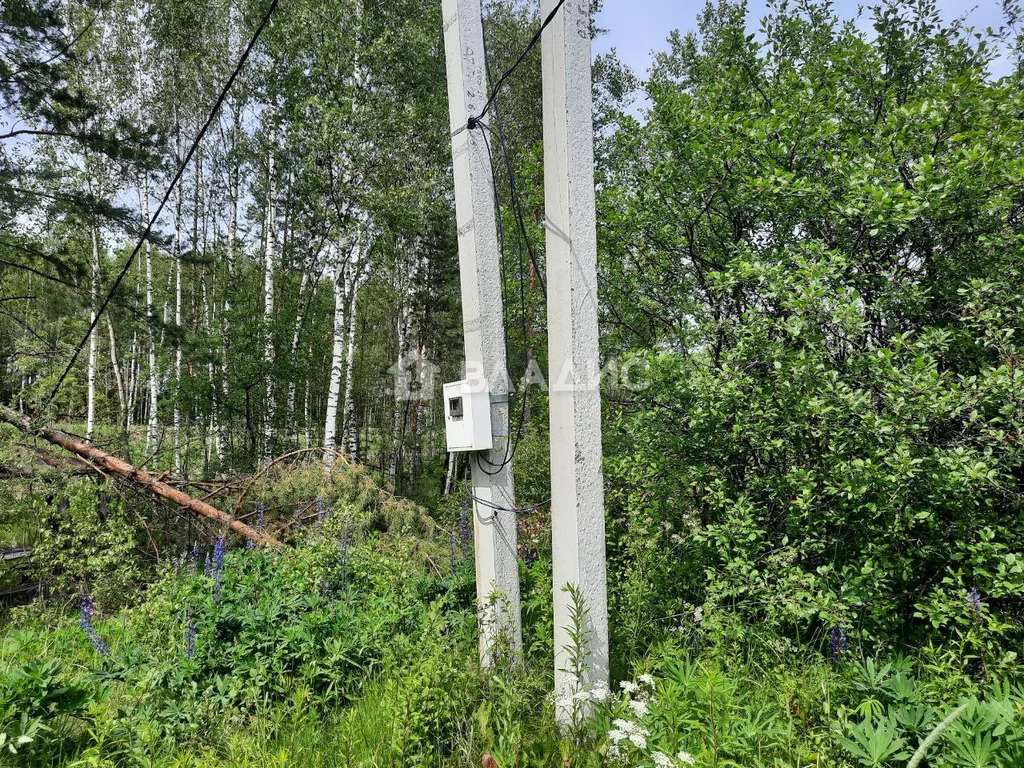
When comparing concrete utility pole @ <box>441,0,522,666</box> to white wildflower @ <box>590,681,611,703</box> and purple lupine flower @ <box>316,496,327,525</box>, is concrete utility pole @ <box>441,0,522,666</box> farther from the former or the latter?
purple lupine flower @ <box>316,496,327,525</box>

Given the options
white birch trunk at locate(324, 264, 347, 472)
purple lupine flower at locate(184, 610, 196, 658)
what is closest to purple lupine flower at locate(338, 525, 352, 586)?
purple lupine flower at locate(184, 610, 196, 658)

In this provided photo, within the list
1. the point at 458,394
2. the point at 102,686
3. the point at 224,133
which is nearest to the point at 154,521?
the point at 102,686

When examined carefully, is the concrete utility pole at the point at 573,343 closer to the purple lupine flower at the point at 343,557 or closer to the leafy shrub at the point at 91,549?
the purple lupine flower at the point at 343,557

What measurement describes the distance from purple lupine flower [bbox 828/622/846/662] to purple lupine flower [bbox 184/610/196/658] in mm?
3135

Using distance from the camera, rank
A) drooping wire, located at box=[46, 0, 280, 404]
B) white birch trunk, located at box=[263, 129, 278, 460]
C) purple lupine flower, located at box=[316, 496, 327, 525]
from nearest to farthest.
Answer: drooping wire, located at box=[46, 0, 280, 404], purple lupine flower, located at box=[316, 496, 327, 525], white birch trunk, located at box=[263, 129, 278, 460]

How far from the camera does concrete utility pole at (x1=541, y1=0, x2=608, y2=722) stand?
2176 millimetres

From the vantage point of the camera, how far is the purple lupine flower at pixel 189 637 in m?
2.48

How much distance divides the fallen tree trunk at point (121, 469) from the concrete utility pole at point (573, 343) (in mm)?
3829

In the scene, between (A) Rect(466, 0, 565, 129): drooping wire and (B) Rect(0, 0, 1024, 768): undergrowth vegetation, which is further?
(A) Rect(466, 0, 565, 129): drooping wire

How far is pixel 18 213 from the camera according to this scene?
6793mm

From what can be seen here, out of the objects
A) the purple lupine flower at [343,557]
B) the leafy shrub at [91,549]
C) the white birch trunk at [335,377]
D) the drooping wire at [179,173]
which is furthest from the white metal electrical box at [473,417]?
the white birch trunk at [335,377]

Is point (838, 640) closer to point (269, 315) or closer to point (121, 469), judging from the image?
point (121, 469)

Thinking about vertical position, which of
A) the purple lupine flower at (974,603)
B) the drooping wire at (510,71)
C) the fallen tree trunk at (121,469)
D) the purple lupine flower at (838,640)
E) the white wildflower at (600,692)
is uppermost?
the drooping wire at (510,71)

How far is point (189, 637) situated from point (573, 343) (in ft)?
7.74
